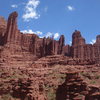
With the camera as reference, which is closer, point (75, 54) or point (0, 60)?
point (0, 60)

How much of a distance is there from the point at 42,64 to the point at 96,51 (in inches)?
1261

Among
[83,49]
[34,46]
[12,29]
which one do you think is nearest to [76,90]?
[12,29]

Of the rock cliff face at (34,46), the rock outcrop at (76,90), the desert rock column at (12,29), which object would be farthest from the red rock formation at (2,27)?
the rock outcrop at (76,90)

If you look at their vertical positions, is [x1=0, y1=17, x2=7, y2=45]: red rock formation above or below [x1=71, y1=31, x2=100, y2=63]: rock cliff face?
above

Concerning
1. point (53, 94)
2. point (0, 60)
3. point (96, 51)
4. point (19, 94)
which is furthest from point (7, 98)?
point (96, 51)

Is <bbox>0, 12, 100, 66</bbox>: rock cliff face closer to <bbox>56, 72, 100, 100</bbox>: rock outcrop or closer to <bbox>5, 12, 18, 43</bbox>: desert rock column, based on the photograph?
<bbox>5, 12, 18, 43</bbox>: desert rock column

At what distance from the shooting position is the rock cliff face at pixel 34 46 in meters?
109

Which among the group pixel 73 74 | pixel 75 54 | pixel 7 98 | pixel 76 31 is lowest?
pixel 7 98

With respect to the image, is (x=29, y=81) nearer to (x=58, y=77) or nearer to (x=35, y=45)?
(x=58, y=77)

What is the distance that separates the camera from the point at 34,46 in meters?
119

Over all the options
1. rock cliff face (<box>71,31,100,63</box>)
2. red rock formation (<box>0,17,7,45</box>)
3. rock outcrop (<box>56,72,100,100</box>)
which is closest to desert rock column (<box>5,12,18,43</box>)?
red rock formation (<box>0,17,7,45</box>)

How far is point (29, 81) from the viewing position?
61531mm

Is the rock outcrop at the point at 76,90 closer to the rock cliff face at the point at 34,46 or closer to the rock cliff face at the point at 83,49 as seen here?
the rock cliff face at the point at 34,46

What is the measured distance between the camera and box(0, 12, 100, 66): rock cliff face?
4300 inches
